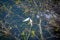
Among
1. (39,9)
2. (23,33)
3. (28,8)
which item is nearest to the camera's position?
(23,33)

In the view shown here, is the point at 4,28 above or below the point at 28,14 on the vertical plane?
below

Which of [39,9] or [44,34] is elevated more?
[39,9]

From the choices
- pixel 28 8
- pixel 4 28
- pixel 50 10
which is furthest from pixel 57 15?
pixel 4 28

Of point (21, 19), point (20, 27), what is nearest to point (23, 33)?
point (20, 27)

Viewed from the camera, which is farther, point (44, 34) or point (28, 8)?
point (28, 8)

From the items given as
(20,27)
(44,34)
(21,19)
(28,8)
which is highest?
(28,8)

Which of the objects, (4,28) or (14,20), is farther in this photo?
(14,20)

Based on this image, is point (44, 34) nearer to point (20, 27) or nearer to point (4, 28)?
point (20, 27)

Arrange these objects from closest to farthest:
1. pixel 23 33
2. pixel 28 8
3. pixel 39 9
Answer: pixel 23 33
pixel 39 9
pixel 28 8

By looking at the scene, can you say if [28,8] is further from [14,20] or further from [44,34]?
[44,34]
